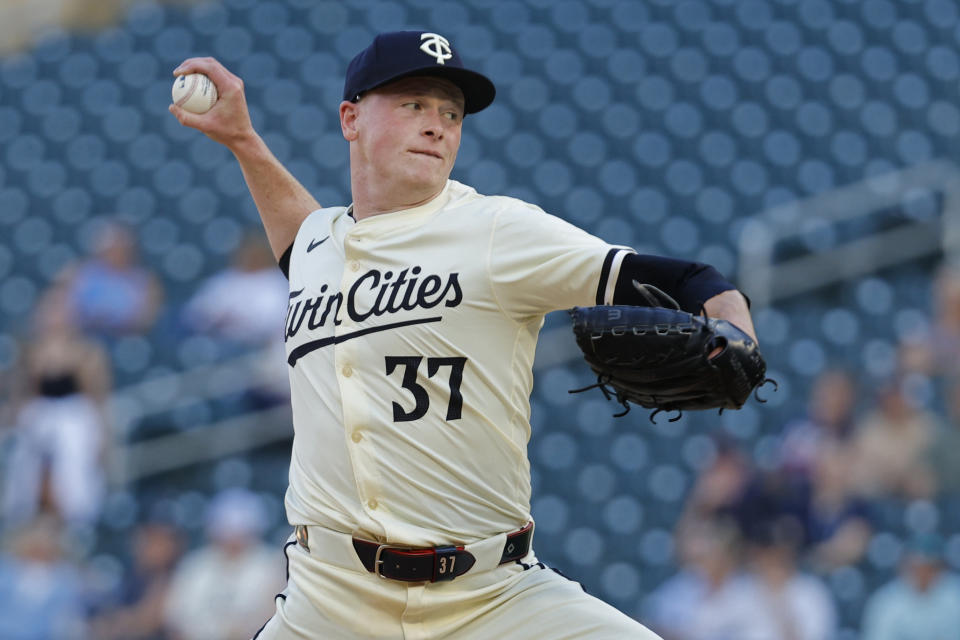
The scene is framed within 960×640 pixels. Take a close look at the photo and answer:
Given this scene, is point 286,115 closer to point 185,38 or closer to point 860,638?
point 185,38

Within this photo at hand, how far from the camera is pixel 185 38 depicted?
1032 centimetres

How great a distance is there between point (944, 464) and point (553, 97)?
13.1 ft

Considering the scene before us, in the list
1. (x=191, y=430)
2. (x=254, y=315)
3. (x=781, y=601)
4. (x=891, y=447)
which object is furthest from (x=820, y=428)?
(x=191, y=430)

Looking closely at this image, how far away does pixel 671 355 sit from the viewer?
8.00ft

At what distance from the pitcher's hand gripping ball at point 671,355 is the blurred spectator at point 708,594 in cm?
384

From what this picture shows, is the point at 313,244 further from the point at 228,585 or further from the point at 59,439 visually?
the point at 59,439

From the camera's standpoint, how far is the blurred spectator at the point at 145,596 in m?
6.72

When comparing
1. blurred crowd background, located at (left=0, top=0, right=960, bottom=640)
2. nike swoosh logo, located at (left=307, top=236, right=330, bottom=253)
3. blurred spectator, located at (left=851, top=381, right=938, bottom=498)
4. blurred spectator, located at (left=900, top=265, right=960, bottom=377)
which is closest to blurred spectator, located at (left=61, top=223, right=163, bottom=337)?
blurred crowd background, located at (left=0, top=0, right=960, bottom=640)

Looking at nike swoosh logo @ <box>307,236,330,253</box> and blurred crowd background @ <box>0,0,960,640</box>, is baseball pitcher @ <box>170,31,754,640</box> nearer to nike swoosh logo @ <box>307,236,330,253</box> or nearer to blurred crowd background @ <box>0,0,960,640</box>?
nike swoosh logo @ <box>307,236,330,253</box>

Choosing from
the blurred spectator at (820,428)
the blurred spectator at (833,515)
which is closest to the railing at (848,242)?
the blurred spectator at (820,428)

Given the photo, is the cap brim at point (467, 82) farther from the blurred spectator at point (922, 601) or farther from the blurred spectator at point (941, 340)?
the blurred spectator at point (941, 340)

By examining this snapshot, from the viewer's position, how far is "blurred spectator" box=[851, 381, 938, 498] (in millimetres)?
6625

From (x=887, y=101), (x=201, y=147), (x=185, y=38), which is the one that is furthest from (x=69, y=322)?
(x=887, y=101)

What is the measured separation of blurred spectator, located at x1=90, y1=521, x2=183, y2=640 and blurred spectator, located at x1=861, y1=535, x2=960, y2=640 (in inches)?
139
